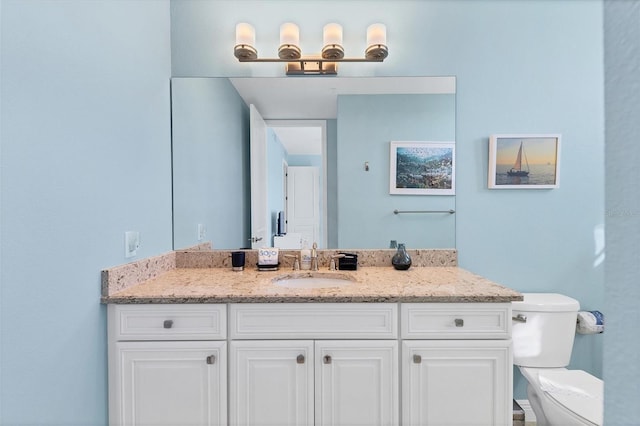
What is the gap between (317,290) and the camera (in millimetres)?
1326

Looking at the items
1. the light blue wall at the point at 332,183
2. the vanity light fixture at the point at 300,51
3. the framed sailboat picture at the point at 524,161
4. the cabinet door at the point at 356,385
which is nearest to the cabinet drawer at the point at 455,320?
the cabinet door at the point at 356,385

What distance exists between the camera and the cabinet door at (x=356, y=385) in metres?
1.25

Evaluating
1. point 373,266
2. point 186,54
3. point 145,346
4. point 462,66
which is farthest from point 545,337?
point 186,54

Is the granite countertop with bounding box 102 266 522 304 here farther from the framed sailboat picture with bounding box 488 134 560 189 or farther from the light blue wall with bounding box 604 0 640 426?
the light blue wall with bounding box 604 0 640 426

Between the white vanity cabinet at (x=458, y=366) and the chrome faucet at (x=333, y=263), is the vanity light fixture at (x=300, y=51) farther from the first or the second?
the white vanity cabinet at (x=458, y=366)

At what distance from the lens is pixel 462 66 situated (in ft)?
5.98

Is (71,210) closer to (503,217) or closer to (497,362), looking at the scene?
(497,362)

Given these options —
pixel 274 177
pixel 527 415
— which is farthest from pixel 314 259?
pixel 527 415

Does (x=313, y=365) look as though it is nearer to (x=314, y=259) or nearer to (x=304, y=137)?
(x=314, y=259)

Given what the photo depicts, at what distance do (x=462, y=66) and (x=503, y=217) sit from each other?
2.94 feet

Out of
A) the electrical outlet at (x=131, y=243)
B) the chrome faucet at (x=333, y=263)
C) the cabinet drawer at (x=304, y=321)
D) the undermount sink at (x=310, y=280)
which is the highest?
the electrical outlet at (x=131, y=243)

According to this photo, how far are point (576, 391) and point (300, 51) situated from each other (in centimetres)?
214

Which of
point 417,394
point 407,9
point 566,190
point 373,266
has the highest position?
point 407,9

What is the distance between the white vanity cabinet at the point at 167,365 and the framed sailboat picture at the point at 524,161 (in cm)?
164
